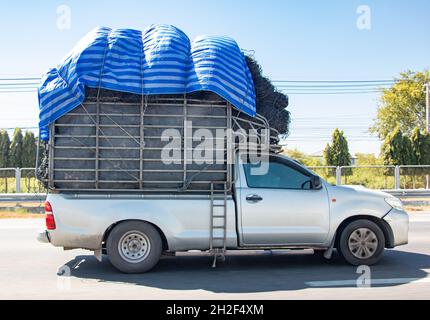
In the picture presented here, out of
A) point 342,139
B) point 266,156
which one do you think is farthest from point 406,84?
point 266,156

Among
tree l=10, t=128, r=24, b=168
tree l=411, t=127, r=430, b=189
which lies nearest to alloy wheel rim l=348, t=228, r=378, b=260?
tree l=411, t=127, r=430, b=189

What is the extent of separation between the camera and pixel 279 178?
773cm

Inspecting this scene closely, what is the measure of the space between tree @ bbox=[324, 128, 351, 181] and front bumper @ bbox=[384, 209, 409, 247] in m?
28.5

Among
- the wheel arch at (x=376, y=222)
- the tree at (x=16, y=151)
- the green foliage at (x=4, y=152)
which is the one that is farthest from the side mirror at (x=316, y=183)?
the green foliage at (x=4, y=152)

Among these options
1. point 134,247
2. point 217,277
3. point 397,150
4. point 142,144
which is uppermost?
point 397,150

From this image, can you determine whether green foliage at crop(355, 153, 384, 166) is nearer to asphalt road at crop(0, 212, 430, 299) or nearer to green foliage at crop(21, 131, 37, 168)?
green foliage at crop(21, 131, 37, 168)

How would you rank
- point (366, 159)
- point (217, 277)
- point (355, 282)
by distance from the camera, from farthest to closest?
point (366, 159), point (217, 277), point (355, 282)

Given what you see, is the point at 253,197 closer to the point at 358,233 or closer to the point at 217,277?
the point at 217,277

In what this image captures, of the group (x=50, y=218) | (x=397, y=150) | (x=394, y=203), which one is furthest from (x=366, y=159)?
(x=50, y=218)

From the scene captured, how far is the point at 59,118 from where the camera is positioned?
7.45m

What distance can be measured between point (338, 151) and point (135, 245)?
30424mm
